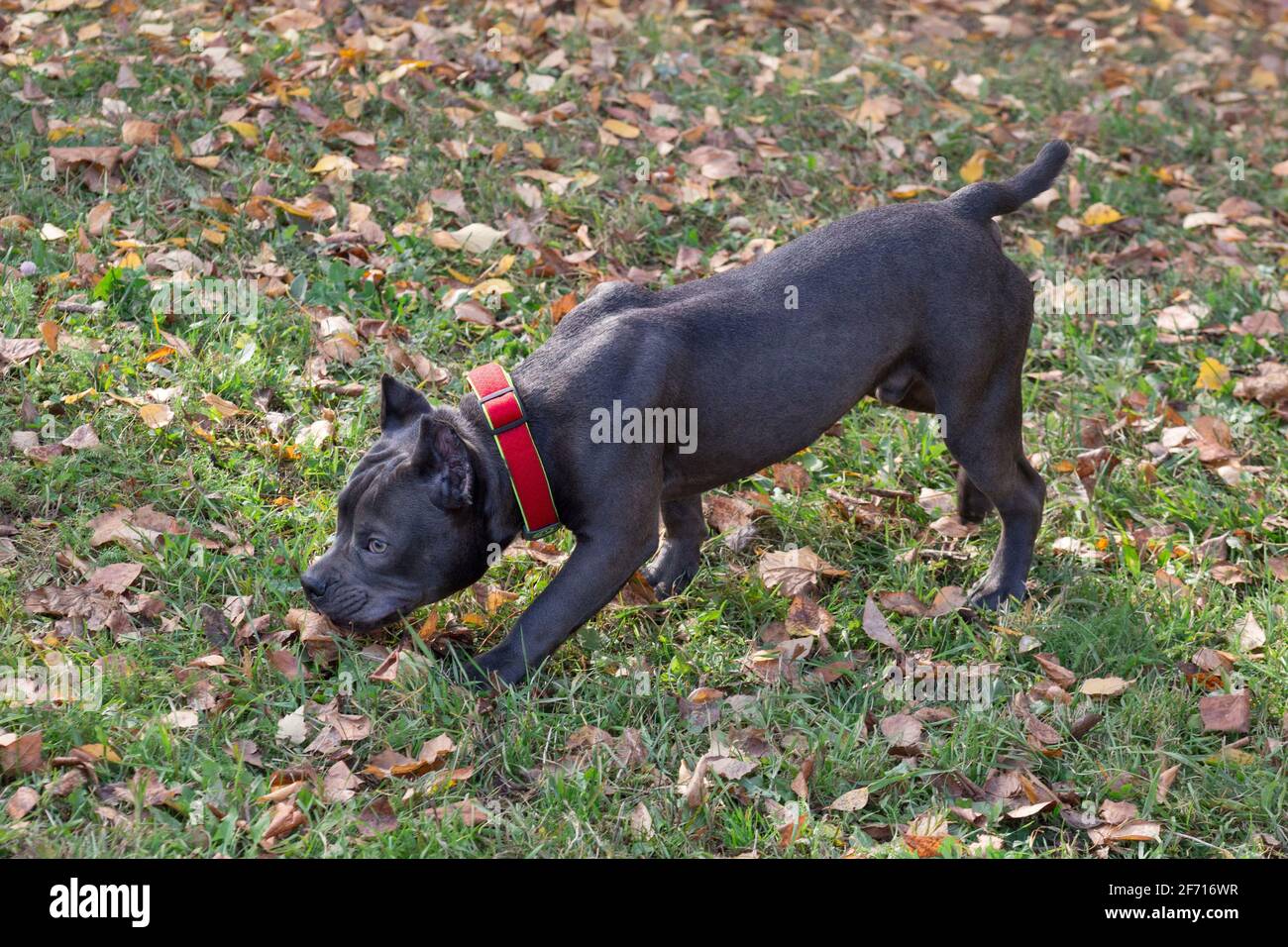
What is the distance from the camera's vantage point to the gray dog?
13.4ft

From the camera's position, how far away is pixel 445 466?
3.98 metres

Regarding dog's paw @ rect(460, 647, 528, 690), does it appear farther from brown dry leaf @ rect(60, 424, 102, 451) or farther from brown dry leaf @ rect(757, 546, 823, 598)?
brown dry leaf @ rect(60, 424, 102, 451)

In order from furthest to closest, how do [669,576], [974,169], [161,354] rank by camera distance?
[974,169] < [161,354] < [669,576]

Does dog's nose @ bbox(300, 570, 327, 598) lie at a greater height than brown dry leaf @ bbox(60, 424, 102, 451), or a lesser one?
lesser

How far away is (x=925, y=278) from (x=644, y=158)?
2991mm

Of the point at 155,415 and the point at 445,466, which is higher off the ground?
the point at 445,466

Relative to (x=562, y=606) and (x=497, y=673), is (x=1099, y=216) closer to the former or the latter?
(x=562, y=606)

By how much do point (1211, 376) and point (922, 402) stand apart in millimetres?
1987

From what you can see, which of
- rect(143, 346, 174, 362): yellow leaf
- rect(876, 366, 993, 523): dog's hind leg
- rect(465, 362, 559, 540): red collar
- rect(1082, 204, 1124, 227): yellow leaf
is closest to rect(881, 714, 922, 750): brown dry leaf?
rect(876, 366, 993, 523): dog's hind leg

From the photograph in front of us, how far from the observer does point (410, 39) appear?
792 centimetres

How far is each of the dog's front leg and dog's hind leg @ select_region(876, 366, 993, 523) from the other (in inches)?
47.9

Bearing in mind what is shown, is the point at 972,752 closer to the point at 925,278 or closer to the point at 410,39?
the point at 925,278

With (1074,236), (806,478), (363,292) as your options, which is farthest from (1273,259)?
(363,292)

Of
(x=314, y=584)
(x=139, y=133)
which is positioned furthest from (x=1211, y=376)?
(x=139, y=133)
